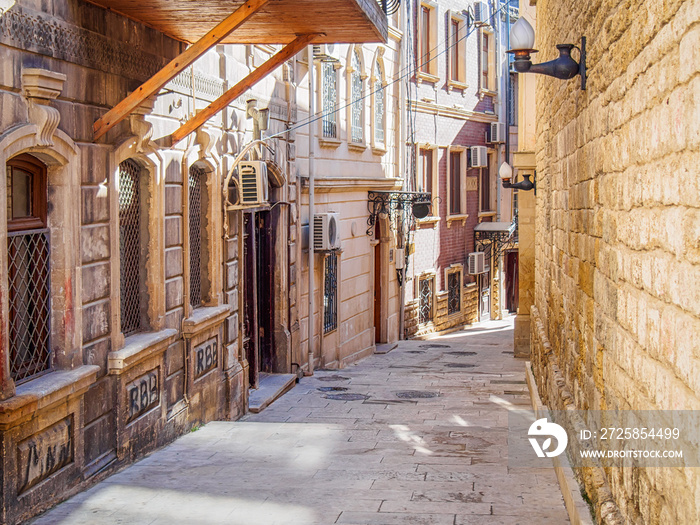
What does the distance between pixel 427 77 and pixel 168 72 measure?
1655 centimetres

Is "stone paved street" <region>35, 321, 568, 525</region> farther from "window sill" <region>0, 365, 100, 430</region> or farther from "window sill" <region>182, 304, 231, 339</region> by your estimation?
"window sill" <region>182, 304, 231, 339</region>

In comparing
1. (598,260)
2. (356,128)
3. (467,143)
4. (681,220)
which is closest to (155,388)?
(598,260)

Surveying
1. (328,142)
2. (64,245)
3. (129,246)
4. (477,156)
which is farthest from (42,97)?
(477,156)

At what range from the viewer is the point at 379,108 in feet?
63.6

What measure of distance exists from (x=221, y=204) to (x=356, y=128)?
8.04 m

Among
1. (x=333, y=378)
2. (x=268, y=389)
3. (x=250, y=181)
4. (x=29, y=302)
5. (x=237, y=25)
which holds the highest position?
(x=237, y=25)

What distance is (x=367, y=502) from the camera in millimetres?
6477

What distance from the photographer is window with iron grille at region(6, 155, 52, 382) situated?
6012 mm

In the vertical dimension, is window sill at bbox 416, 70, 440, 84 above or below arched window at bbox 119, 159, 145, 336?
above

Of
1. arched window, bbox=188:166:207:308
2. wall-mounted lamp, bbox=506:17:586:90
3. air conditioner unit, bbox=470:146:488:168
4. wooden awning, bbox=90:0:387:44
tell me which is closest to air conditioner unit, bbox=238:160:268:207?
arched window, bbox=188:166:207:308

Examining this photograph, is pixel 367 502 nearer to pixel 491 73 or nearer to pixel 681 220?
pixel 681 220

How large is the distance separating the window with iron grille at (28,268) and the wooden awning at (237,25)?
2.82 feet

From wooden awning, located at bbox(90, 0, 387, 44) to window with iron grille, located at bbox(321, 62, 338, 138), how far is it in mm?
6225

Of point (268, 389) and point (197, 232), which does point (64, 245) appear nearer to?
point (197, 232)
